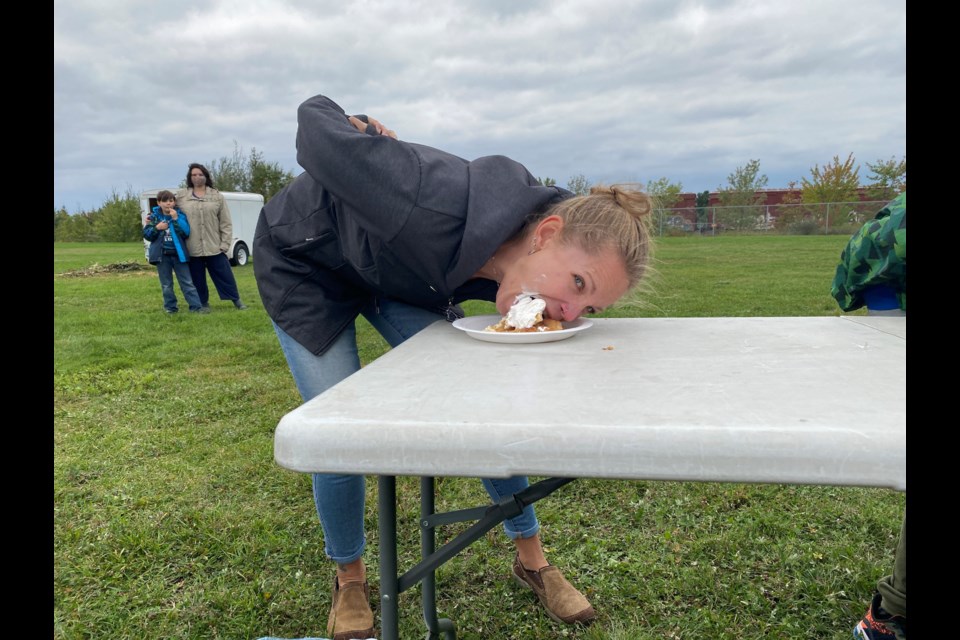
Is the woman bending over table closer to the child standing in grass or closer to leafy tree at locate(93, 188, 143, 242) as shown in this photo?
the child standing in grass

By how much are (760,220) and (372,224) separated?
26476 mm

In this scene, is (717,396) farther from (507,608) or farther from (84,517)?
(84,517)

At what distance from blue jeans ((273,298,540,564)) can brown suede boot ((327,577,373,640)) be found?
86mm

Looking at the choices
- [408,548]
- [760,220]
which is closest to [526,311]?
[408,548]

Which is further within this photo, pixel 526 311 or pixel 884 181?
pixel 884 181

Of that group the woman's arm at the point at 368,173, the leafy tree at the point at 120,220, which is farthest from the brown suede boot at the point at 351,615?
the leafy tree at the point at 120,220

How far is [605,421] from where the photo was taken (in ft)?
2.53

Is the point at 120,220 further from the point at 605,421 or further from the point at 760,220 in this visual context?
the point at 605,421

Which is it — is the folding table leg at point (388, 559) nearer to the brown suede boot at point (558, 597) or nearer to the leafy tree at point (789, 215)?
the brown suede boot at point (558, 597)

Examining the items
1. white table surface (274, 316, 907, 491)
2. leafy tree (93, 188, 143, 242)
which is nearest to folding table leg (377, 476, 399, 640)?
white table surface (274, 316, 907, 491)

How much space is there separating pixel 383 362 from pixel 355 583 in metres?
0.88

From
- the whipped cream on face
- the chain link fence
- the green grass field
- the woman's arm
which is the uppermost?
the chain link fence

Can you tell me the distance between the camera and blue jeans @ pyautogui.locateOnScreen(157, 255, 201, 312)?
7223 millimetres
